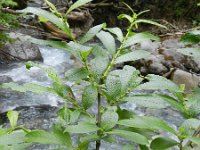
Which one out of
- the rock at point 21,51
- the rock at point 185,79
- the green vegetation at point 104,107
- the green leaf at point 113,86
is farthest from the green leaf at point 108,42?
the rock at point 21,51

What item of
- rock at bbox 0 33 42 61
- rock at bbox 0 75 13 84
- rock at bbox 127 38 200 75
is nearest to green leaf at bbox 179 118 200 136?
rock at bbox 0 75 13 84

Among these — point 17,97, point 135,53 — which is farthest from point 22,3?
point 135,53

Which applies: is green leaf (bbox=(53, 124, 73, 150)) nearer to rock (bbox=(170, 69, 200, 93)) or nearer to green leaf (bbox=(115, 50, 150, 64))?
green leaf (bbox=(115, 50, 150, 64))

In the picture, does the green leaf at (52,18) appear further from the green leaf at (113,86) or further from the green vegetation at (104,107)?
the green leaf at (113,86)

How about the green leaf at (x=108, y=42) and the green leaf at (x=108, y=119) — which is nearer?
the green leaf at (x=108, y=119)

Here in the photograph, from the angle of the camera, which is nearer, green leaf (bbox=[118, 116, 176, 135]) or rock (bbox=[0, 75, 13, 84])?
green leaf (bbox=[118, 116, 176, 135])

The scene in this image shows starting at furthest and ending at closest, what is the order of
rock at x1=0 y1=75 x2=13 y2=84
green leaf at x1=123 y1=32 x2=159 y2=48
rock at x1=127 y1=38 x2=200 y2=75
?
rock at x1=127 y1=38 x2=200 y2=75, rock at x1=0 y1=75 x2=13 y2=84, green leaf at x1=123 y1=32 x2=159 y2=48
